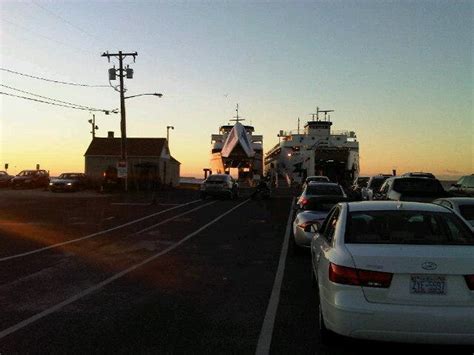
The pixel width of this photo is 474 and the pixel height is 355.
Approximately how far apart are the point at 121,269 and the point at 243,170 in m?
45.3

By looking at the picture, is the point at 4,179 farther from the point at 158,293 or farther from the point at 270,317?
the point at 270,317

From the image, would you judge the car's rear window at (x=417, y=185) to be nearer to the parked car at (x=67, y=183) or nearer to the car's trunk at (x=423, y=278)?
the car's trunk at (x=423, y=278)

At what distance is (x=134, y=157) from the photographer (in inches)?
2128

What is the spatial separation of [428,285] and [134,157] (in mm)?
50863

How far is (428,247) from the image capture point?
5.02 m

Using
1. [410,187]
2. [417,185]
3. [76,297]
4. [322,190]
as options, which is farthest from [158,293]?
[417,185]

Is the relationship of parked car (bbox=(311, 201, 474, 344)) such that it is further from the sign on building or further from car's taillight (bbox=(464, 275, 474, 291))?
the sign on building

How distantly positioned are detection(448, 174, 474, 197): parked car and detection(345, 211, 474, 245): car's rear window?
1820 centimetres

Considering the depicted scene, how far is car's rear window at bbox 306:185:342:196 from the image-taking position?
619 inches

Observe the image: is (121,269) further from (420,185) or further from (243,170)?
(243,170)

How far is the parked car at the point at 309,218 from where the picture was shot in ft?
35.7

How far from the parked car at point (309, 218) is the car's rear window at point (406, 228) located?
4544 millimetres

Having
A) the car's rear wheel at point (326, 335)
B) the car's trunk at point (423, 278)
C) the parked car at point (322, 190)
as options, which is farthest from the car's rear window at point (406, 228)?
the parked car at point (322, 190)

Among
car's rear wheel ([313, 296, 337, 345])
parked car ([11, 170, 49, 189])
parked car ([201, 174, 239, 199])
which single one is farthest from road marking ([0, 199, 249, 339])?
parked car ([11, 170, 49, 189])
